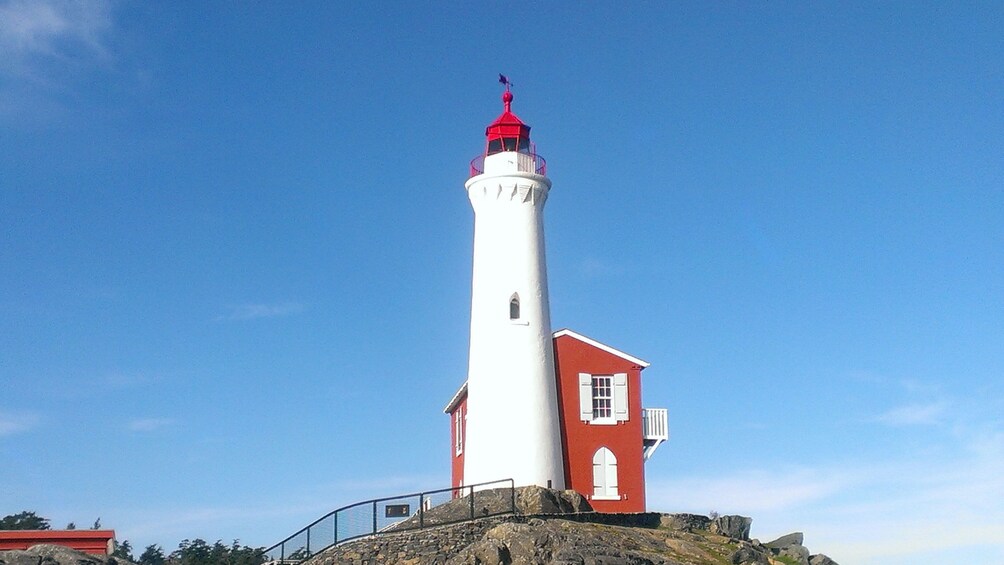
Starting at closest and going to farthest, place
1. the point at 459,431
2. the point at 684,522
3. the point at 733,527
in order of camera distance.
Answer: the point at 684,522, the point at 733,527, the point at 459,431

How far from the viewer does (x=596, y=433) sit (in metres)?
32.9

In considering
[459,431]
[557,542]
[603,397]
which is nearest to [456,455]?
[459,431]

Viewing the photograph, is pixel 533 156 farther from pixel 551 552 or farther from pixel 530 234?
pixel 551 552

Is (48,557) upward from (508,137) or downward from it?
downward

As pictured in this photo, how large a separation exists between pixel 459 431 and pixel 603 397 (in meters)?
5.55

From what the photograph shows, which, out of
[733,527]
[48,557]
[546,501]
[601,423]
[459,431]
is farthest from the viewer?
[459,431]

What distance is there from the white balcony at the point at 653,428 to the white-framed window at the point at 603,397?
100 cm

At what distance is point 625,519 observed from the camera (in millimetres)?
29922

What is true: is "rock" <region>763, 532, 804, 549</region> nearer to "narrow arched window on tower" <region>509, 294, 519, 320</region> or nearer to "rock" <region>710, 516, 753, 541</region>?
"rock" <region>710, 516, 753, 541</region>

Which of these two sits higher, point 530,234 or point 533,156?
point 533,156

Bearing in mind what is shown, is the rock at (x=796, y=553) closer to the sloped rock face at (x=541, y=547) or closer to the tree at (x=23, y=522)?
the sloped rock face at (x=541, y=547)

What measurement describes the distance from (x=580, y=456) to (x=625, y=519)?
3147mm

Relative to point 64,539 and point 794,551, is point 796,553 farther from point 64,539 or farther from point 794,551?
point 64,539

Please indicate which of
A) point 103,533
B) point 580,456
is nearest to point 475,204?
point 580,456
